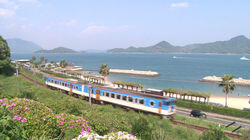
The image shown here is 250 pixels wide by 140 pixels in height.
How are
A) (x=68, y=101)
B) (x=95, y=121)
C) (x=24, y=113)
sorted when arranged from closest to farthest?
(x=24, y=113), (x=95, y=121), (x=68, y=101)

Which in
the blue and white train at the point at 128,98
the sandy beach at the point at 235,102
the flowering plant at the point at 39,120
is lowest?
the sandy beach at the point at 235,102

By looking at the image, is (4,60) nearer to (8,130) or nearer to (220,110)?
(220,110)

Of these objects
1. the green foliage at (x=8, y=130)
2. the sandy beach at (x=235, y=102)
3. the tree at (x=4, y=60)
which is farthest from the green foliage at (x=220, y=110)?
the tree at (x=4, y=60)

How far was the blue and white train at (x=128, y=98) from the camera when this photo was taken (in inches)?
830

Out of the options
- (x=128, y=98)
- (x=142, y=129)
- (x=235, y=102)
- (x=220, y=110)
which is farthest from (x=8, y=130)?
(x=235, y=102)

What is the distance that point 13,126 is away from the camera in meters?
5.35

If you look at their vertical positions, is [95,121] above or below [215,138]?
above

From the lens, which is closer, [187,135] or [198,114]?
[187,135]

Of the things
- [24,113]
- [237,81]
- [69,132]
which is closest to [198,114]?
[69,132]

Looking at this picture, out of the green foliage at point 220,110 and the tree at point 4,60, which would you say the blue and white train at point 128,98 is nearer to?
the green foliage at point 220,110

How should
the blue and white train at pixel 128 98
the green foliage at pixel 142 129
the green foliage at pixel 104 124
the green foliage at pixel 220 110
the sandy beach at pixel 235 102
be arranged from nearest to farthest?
1. the green foliage at pixel 104 124
2. the green foliage at pixel 142 129
3. the blue and white train at pixel 128 98
4. the green foliage at pixel 220 110
5. the sandy beach at pixel 235 102

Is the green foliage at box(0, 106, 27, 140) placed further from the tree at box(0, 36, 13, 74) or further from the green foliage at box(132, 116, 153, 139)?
the tree at box(0, 36, 13, 74)

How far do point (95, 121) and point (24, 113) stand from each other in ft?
12.9

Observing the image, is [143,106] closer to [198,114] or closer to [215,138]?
[198,114]
